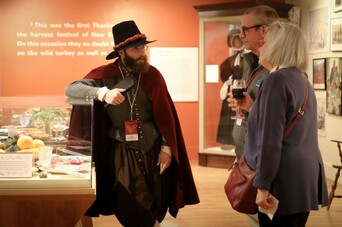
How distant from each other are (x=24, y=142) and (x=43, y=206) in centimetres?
39

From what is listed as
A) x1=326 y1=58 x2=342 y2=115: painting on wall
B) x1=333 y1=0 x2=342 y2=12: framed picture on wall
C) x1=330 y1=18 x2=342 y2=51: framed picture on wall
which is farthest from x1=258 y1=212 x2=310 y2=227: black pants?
x1=333 y1=0 x2=342 y2=12: framed picture on wall

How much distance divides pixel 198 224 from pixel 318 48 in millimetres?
3130

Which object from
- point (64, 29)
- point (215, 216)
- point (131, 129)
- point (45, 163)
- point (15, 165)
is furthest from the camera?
point (64, 29)

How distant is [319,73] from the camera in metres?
6.63

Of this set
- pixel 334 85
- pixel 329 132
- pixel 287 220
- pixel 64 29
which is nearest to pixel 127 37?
pixel 287 220

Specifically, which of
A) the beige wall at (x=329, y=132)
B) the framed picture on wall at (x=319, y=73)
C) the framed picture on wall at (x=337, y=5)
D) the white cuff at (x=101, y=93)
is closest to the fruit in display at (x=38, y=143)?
the white cuff at (x=101, y=93)

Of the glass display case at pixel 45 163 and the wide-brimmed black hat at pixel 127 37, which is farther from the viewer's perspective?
the wide-brimmed black hat at pixel 127 37

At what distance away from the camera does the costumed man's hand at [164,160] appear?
340 cm

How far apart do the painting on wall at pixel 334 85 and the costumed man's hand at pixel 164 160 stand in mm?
3229

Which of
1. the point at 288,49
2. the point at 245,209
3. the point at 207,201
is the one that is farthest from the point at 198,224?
the point at 288,49

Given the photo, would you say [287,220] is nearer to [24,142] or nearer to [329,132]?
[24,142]

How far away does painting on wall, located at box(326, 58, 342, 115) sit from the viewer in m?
6.06

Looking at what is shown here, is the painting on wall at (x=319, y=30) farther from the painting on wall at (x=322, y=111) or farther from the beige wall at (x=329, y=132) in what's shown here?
the painting on wall at (x=322, y=111)

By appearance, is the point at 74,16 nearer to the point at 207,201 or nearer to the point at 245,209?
the point at 207,201
